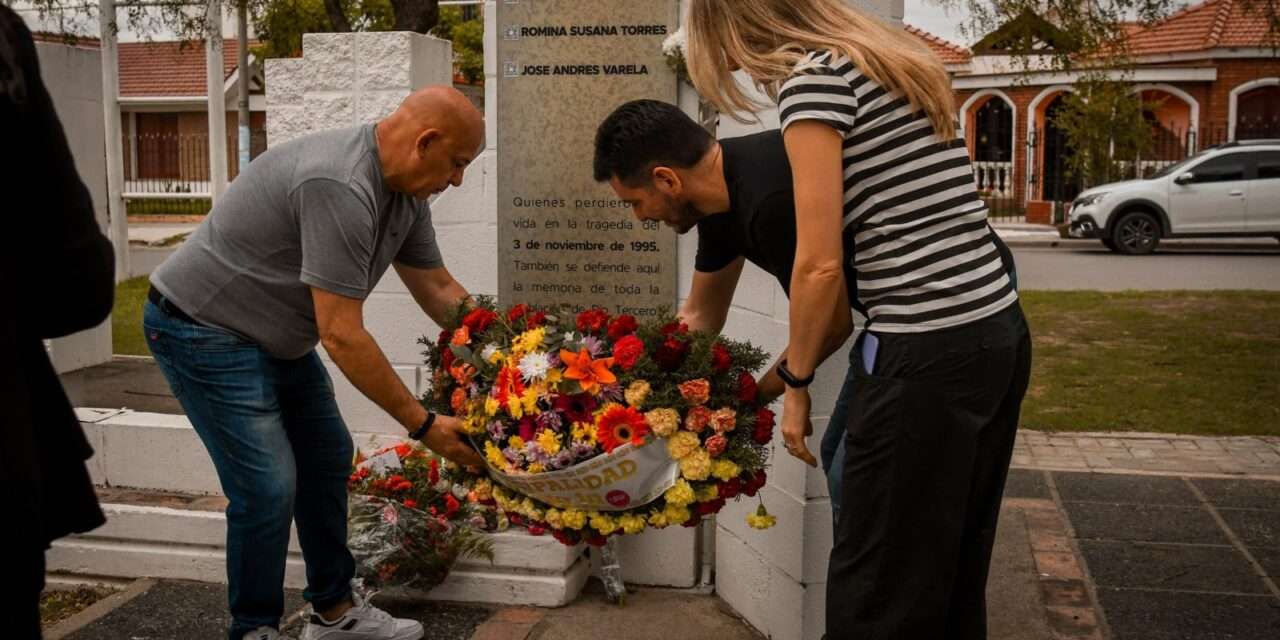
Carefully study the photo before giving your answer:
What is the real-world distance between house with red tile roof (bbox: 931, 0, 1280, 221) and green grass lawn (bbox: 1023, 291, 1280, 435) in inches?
592

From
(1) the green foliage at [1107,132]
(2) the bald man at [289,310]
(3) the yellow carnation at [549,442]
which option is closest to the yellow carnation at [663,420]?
(3) the yellow carnation at [549,442]

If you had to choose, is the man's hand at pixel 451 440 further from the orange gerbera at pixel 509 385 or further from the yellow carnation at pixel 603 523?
the yellow carnation at pixel 603 523

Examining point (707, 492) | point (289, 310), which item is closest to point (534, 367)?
point (707, 492)

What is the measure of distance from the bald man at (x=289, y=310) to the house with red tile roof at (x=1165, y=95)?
2639cm

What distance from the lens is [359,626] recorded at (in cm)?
434

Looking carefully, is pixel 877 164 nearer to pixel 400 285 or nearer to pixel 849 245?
pixel 849 245

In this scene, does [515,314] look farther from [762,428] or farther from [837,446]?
[837,446]

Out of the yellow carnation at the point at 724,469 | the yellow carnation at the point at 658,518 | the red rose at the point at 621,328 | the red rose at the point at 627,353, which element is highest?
the red rose at the point at 621,328

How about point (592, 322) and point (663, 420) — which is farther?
point (592, 322)

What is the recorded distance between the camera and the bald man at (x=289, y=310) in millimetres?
3600

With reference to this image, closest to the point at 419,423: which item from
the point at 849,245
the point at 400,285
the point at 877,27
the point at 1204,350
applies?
the point at 849,245

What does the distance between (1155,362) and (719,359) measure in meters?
8.22

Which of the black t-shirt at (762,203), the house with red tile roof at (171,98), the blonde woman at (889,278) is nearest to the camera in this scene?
the blonde woman at (889,278)

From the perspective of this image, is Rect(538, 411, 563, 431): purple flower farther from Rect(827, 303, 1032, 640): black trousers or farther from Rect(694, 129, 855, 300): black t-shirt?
Rect(827, 303, 1032, 640): black trousers
